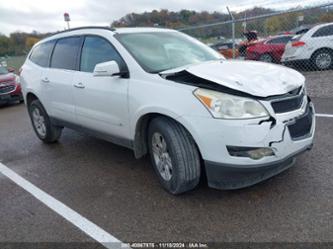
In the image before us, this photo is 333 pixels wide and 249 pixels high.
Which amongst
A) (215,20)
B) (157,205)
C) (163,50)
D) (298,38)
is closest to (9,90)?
(215,20)

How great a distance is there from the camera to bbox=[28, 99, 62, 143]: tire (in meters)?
5.46

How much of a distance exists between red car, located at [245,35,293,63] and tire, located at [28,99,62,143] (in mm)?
9206

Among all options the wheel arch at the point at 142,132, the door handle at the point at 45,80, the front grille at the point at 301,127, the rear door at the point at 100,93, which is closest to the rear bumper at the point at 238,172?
the front grille at the point at 301,127

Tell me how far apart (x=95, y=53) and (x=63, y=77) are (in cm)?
74

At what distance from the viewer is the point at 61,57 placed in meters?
4.90

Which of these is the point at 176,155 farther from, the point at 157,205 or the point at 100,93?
the point at 100,93

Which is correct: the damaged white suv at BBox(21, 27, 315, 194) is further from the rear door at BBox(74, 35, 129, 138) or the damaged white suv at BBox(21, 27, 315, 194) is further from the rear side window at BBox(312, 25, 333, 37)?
the rear side window at BBox(312, 25, 333, 37)

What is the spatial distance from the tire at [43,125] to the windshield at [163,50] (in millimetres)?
2264

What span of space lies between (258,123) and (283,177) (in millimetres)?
1101

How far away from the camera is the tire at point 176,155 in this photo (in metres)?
3.09

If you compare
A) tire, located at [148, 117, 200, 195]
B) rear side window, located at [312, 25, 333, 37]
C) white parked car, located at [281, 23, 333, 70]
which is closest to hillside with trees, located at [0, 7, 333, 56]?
rear side window, located at [312, 25, 333, 37]

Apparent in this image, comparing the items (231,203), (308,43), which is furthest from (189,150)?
(308,43)

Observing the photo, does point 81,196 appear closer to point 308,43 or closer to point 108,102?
point 108,102

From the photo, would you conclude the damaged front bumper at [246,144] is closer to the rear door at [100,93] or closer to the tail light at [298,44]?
the rear door at [100,93]
